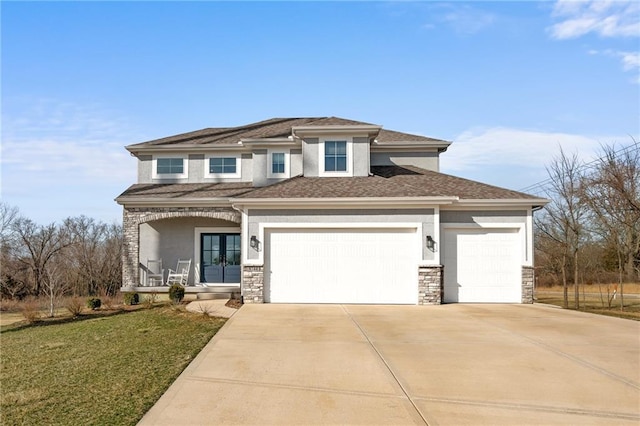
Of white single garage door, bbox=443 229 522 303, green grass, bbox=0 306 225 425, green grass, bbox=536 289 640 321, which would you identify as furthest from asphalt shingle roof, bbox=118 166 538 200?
green grass, bbox=0 306 225 425

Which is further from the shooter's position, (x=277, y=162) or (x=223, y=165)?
(x=223, y=165)

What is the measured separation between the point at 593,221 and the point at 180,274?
74.4ft

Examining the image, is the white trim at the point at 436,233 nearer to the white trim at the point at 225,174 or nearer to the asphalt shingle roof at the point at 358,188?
the asphalt shingle roof at the point at 358,188

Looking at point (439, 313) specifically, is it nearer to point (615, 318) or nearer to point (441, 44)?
point (615, 318)

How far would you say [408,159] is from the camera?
20.1m

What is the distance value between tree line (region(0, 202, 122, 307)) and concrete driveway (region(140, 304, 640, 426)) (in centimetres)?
1498

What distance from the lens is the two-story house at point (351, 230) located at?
1485cm

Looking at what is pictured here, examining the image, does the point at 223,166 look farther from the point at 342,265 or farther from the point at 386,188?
the point at 342,265

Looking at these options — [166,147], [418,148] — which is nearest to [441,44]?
[418,148]

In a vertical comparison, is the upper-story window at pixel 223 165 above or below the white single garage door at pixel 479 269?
above

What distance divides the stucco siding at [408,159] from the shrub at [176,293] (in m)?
8.69

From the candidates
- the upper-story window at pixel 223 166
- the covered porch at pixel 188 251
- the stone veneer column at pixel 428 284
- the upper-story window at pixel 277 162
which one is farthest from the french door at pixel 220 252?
the stone veneer column at pixel 428 284

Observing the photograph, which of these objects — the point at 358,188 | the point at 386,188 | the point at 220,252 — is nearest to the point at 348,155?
the point at 358,188

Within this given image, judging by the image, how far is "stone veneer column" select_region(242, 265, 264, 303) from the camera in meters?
14.7
